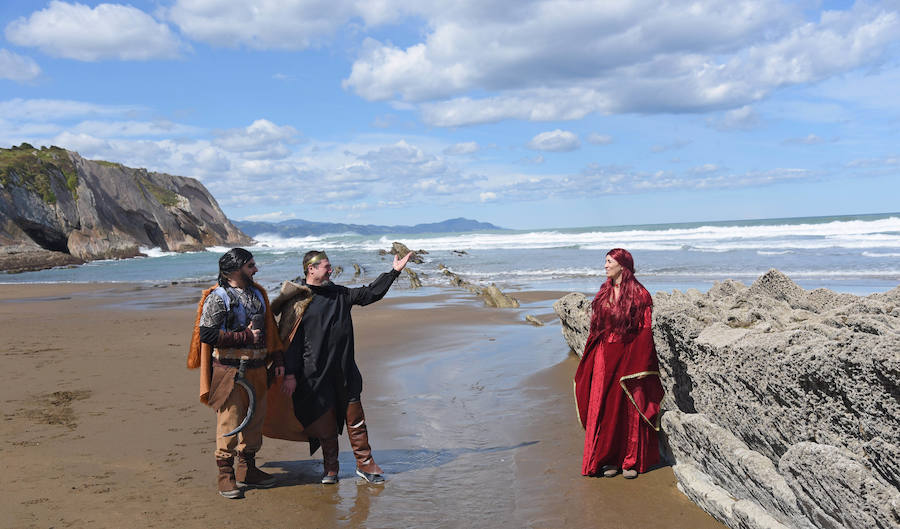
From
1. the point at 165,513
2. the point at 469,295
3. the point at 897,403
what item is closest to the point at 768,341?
the point at 897,403

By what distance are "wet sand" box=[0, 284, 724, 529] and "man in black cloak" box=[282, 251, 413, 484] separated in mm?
298

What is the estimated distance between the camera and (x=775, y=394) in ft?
11.1

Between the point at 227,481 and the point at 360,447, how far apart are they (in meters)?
0.90

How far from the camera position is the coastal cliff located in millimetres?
42281

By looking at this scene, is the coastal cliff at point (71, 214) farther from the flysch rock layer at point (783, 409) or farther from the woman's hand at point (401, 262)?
the flysch rock layer at point (783, 409)

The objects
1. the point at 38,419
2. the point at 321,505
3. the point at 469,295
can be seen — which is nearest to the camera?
the point at 321,505

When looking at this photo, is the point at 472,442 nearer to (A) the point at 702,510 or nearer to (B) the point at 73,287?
(A) the point at 702,510

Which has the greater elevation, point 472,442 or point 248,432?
point 248,432

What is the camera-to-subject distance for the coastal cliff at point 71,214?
4228 centimetres

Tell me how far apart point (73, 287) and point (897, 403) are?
88.1ft

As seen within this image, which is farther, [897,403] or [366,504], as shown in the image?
[366,504]

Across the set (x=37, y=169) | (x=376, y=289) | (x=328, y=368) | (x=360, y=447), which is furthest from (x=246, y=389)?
(x=37, y=169)

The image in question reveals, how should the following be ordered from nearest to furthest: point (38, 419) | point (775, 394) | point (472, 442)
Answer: point (775, 394) → point (472, 442) → point (38, 419)

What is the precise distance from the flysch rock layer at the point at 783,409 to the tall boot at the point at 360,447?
2.04 metres
